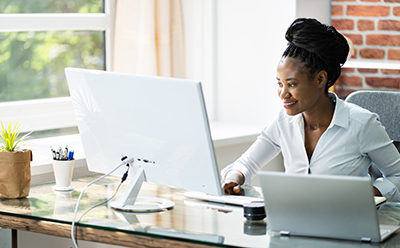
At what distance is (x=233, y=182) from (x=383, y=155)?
0.51 m

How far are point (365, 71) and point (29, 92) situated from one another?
5.77 ft

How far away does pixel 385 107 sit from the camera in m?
2.39

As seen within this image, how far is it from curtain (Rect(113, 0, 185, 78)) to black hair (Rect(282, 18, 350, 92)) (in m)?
1.21

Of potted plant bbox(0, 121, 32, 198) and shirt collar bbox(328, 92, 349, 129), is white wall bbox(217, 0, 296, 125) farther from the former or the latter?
potted plant bbox(0, 121, 32, 198)

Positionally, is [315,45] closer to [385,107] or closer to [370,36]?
[385,107]

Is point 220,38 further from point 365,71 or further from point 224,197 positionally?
point 224,197

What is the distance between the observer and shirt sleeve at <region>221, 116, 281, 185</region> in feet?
7.36

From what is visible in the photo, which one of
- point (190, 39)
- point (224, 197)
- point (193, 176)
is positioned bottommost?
point (224, 197)

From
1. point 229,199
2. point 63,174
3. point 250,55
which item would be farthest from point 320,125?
point 250,55

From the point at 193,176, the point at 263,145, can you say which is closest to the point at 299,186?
the point at 193,176

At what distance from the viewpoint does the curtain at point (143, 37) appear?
124 inches

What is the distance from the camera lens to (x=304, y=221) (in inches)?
61.9

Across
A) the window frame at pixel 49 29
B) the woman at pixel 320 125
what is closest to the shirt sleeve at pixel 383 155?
the woman at pixel 320 125

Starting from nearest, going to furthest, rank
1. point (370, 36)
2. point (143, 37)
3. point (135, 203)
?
1. point (135, 203)
2. point (143, 37)
3. point (370, 36)
